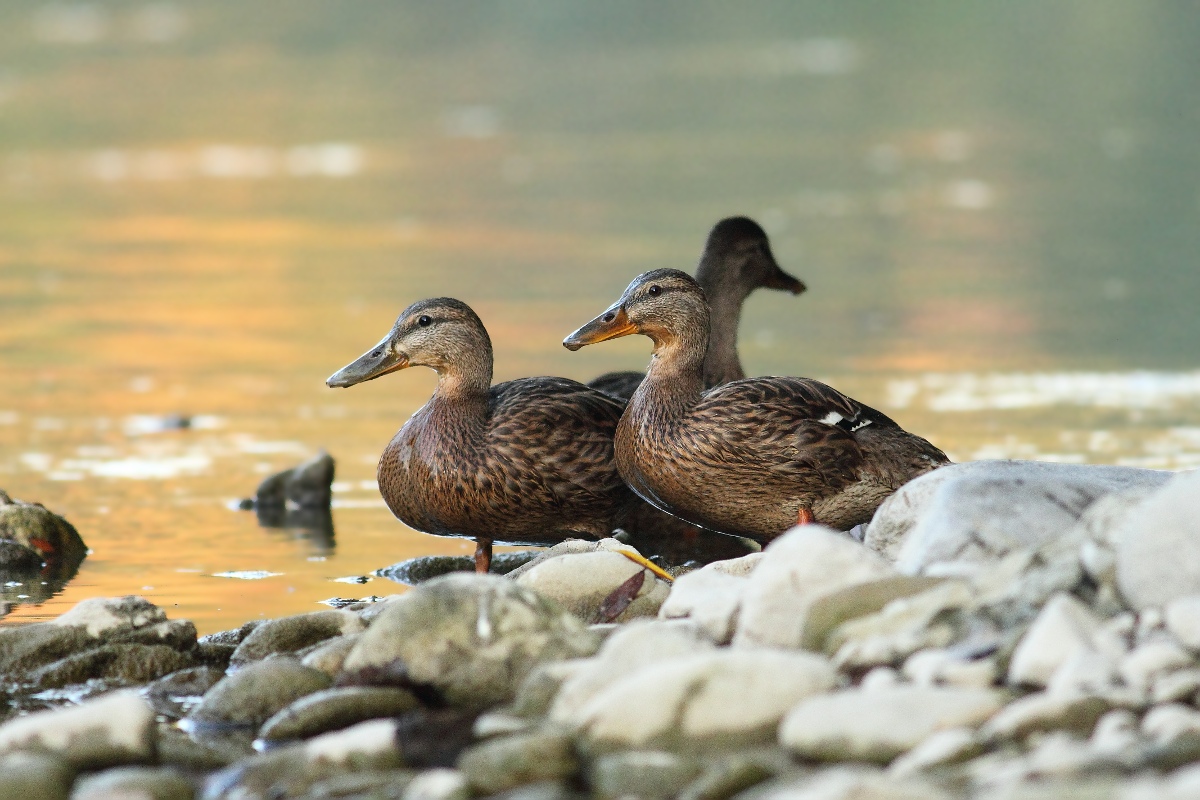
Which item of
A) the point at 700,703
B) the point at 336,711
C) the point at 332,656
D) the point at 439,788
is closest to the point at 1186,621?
the point at 700,703

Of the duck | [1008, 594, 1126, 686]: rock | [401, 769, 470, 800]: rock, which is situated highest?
the duck

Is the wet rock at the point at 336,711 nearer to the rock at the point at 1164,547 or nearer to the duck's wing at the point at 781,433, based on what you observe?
the rock at the point at 1164,547

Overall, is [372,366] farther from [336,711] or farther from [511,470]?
[336,711]

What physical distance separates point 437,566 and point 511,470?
49cm

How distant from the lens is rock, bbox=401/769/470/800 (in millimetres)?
3895

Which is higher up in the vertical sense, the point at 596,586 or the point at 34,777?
the point at 596,586

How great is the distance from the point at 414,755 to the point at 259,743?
516 millimetres

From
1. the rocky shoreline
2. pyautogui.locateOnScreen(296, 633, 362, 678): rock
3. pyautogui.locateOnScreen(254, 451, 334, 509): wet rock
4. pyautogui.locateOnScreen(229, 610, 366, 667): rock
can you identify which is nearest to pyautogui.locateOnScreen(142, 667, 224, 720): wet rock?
the rocky shoreline

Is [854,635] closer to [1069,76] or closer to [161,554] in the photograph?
[161,554]

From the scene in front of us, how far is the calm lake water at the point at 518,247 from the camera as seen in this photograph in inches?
324

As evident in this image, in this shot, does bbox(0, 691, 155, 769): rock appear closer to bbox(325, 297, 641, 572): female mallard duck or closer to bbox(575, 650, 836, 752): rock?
bbox(575, 650, 836, 752): rock

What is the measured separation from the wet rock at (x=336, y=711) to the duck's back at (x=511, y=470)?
76.1 inches

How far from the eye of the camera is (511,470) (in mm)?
6527

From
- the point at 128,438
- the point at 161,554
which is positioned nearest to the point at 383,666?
the point at 161,554
